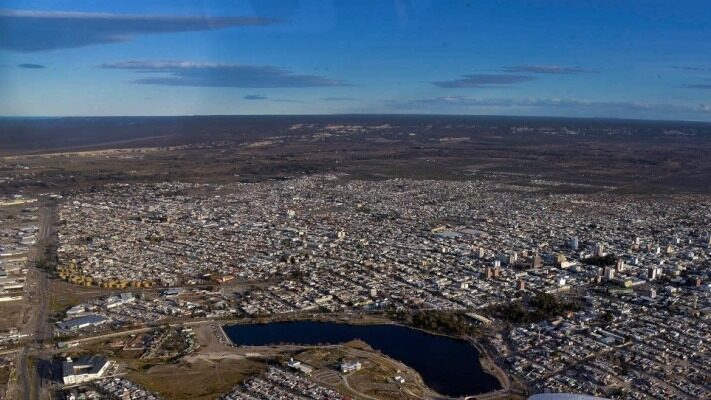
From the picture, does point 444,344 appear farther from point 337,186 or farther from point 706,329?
point 337,186

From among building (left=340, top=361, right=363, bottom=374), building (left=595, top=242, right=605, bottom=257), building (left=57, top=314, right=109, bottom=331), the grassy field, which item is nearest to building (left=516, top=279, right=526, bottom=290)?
building (left=595, top=242, right=605, bottom=257)

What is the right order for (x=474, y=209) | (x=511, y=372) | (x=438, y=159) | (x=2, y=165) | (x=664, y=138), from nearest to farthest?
(x=511, y=372) → (x=474, y=209) → (x=2, y=165) → (x=438, y=159) → (x=664, y=138)

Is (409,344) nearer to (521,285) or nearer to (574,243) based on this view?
(521,285)

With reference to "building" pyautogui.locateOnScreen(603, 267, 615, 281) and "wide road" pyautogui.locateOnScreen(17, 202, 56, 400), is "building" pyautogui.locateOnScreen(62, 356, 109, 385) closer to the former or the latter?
"wide road" pyautogui.locateOnScreen(17, 202, 56, 400)

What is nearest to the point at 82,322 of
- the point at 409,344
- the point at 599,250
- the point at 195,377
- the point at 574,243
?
the point at 195,377

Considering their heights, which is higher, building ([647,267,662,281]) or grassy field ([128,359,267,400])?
building ([647,267,662,281])

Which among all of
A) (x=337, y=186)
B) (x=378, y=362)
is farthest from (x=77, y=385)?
(x=337, y=186)
